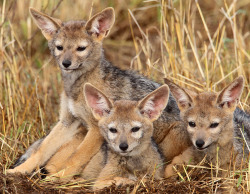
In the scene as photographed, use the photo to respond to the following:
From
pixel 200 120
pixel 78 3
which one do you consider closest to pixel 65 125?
pixel 200 120

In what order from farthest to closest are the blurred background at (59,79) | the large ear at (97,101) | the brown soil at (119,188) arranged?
the blurred background at (59,79), the large ear at (97,101), the brown soil at (119,188)

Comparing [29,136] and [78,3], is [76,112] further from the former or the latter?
[78,3]

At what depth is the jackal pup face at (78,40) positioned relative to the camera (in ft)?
19.4

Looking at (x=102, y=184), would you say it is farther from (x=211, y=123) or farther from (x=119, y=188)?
(x=211, y=123)

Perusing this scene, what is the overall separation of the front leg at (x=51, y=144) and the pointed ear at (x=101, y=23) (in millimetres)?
1151

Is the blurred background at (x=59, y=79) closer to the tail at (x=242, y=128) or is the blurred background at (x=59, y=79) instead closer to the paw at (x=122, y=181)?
the tail at (x=242, y=128)

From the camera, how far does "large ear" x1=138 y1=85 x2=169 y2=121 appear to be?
5578 millimetres

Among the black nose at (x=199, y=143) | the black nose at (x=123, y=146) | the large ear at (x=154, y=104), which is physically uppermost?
the large ear at (x=154, y=104)

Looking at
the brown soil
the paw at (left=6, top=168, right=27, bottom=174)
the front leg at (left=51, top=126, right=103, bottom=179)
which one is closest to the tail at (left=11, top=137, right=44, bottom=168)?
the paw at (left=6, top=168, right=27, bottom=174)

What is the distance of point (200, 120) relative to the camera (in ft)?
18.2

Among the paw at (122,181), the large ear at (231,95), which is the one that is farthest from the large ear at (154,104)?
the paw at (122,181)

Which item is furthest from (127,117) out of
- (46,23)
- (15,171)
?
(46,23)

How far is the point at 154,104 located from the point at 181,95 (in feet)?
1.13

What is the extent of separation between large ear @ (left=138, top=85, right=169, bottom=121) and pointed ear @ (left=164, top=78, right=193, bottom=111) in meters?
0.22
